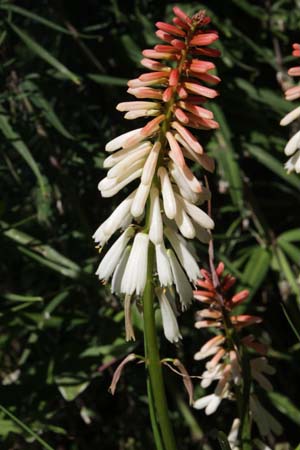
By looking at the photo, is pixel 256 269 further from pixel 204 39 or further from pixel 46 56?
pixel 204 39

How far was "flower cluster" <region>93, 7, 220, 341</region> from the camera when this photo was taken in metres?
1.64

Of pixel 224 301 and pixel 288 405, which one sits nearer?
pixel 224 301

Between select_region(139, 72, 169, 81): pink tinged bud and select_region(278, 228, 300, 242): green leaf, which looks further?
select_region(278, 228, 300, 242): green leaf

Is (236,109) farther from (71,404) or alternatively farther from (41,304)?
(71,404)

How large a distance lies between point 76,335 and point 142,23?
147 centimetres

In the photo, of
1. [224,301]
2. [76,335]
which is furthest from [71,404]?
[224,301]

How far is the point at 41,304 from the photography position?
3.16 meters

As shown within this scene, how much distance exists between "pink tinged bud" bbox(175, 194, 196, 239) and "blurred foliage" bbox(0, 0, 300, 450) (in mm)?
1180

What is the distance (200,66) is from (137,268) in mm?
479

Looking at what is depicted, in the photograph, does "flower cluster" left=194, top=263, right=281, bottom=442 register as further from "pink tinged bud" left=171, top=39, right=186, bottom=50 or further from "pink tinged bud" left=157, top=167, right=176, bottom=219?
"pink tinged bud" left=171, top=39, right=186, bottom=50

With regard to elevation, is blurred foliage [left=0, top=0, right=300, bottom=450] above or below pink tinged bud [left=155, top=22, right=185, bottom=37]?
below

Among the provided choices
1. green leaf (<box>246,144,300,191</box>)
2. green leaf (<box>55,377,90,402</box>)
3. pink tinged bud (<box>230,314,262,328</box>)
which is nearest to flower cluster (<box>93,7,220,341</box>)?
pink tinged bud (<box>230,314,262,328</box>)

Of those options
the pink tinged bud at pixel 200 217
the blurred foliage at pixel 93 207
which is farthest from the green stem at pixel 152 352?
the blurred foliage at pixel 93 207

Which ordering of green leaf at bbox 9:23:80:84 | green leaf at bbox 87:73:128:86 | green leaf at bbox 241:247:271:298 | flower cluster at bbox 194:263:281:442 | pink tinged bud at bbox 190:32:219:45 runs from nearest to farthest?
pink tinged bud at bbox 190:32:219:45 → flower cluster at bbox 194:263:281:442 → green leaf at bbox 9:23:80:84 → green leaf at bbox 241:247:271:298 → green leaf at bbox 87:73:128:86
